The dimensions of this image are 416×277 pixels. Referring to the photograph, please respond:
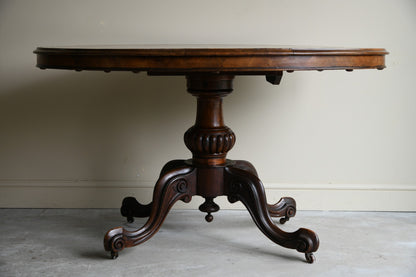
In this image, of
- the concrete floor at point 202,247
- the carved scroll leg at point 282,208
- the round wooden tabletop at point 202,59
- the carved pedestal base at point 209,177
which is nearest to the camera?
the round wooden tabletop at point 202,59

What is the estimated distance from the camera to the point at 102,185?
7.82 ft

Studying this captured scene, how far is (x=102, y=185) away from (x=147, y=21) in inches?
28.8

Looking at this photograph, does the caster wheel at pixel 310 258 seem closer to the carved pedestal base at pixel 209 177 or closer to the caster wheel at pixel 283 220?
the carved pedestal base at pixel 209 177

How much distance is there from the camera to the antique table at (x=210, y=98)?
147 centimetres

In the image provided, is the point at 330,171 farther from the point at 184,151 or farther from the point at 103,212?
the point at 103,212

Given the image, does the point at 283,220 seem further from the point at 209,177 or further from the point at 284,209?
the point at 209,177

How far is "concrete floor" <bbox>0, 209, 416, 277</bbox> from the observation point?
5.52 ft

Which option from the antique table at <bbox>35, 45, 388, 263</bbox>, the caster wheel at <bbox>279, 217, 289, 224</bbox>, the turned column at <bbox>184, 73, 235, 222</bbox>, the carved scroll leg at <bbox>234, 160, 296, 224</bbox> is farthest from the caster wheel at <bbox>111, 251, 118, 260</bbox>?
the caster wheel at <bbox>279, 217, 289, 224</bbox>

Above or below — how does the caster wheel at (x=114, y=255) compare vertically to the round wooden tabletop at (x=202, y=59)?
below

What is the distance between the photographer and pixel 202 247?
6.19 ft

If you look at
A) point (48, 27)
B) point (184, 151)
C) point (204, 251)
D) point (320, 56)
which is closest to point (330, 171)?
point (184, 151)

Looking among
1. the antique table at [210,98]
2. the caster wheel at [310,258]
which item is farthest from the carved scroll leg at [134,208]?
the caster wheel at [310,258]

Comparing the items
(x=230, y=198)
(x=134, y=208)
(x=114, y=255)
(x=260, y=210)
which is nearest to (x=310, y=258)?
(x=260, y=210)

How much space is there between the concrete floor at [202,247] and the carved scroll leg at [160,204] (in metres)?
0.05
